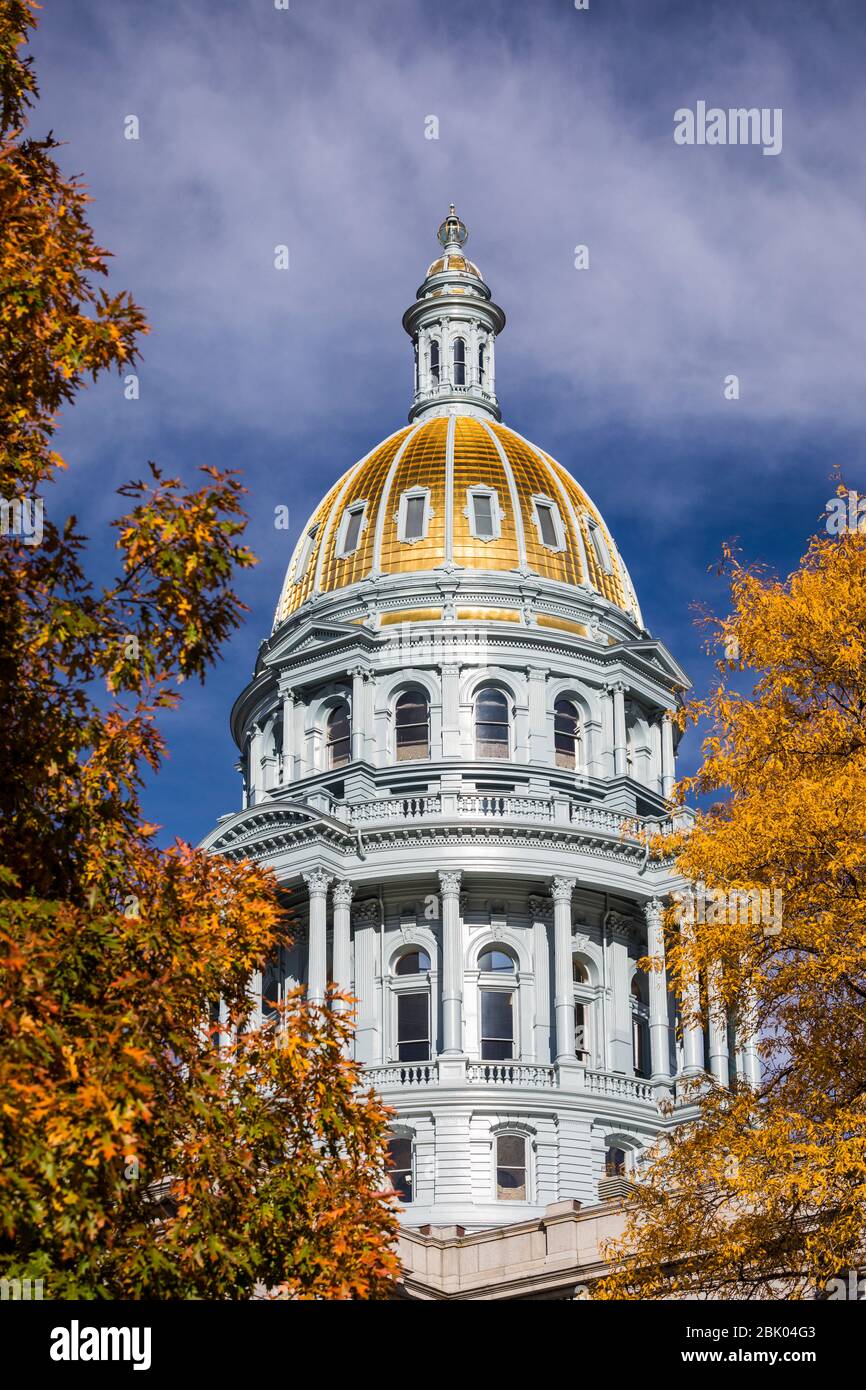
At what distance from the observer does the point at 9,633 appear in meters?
14.6

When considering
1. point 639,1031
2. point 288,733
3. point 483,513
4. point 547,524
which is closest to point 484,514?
point 483,513

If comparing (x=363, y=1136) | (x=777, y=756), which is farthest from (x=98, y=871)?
(x=777, y=756)

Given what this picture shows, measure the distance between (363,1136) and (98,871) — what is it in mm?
3603

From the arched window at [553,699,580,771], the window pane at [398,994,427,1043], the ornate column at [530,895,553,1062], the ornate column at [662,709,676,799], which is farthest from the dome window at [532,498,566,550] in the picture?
the window pane at [398,994,427,1043]

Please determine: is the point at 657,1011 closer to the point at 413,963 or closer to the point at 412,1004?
the point at 412,1004

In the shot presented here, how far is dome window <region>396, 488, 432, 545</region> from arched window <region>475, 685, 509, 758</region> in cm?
651

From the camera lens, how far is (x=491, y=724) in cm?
6875

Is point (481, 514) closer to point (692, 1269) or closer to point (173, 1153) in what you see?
point (692, 1269)

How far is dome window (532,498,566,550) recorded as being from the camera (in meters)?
72.4

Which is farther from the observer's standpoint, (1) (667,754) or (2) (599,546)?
(2) (599,546)

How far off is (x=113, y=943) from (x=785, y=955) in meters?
9.55

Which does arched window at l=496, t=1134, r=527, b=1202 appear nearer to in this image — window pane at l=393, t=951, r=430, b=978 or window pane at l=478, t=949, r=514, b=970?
window pane at l=478, t=949, r=514, b=970

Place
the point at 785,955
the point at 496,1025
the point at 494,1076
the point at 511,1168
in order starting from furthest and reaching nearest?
the point at 496,1025
the point at 494,1076
the point at 511,1168
the point at 785,955

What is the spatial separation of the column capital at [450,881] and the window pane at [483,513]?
14.5 metres
